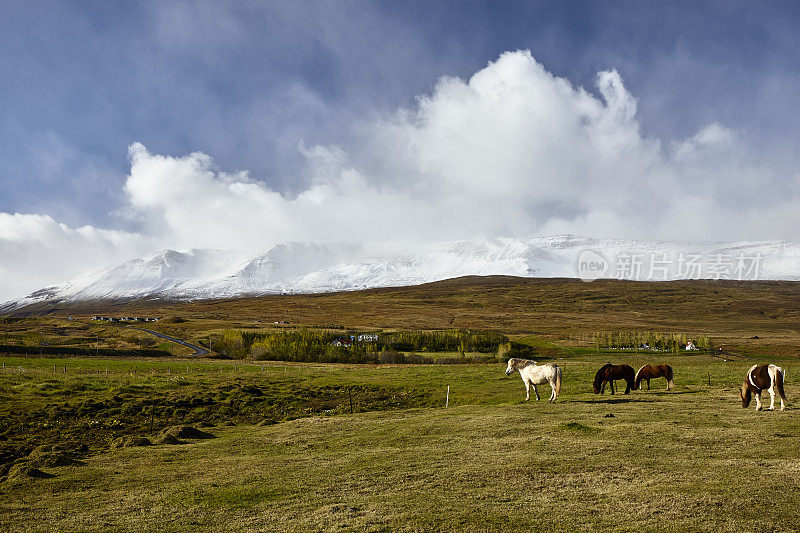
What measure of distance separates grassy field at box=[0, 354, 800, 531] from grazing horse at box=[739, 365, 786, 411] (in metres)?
1.38

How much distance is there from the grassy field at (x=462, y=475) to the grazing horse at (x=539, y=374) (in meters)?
1.63

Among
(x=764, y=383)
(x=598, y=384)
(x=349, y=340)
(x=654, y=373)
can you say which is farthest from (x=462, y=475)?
(x=349, y=340)

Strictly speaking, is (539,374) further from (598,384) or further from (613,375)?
(613,375)

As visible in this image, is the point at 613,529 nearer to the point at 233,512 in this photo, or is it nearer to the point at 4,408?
the point at 233,512

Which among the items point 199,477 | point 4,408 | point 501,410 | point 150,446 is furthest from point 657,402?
point 4,408

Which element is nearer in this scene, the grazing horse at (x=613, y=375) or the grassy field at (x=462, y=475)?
the grassy field at (x=462, y=475)

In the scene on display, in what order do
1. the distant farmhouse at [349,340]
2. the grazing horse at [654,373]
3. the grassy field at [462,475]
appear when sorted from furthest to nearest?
the distant farmhouse at [349,340] → the grazing horse at [654,373] → the grassy field at [462,475]

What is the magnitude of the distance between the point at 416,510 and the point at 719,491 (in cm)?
695

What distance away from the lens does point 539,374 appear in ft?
96.8

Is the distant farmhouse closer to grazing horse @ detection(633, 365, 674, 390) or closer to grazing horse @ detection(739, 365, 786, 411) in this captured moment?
grazing horse @ detection(633, 365, 674, 390)

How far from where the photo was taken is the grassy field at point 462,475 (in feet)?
34.6

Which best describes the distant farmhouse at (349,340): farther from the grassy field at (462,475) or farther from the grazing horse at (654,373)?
the grassy field at (462,475)

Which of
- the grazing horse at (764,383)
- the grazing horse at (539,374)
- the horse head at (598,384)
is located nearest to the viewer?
the grazing horse at (764,383)

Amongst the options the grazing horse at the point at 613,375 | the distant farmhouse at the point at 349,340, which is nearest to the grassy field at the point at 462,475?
the grazing horse at the point at 613,375
